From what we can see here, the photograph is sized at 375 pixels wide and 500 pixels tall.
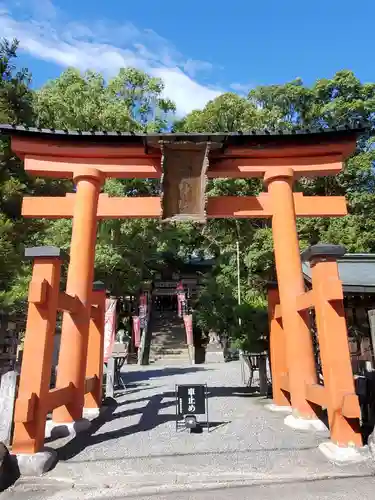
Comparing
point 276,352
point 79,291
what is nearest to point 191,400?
point 276,352

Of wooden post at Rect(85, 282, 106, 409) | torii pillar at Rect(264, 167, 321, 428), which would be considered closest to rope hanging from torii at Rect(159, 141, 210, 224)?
torii pillar at Rect(264, 167, 321, 428)

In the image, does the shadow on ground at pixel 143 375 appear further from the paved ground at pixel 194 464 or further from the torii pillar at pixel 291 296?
the torii pillar at pixel 291 296

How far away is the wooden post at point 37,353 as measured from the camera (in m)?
4.10

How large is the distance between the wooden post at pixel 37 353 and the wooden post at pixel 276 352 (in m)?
4.33

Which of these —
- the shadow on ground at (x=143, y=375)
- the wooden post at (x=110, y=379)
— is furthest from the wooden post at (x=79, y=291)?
the shadow on ground at (x=143, y=375)

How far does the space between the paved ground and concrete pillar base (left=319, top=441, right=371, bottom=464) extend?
0.33ft

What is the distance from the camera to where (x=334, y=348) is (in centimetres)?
446

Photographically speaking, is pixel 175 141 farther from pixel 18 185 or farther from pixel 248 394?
pixel 248 394

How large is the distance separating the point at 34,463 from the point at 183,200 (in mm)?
4490

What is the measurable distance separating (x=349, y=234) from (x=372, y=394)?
14.0 m

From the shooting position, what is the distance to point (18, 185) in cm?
862

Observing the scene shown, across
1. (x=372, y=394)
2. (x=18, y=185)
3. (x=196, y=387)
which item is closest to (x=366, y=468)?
(x=372, y=394)

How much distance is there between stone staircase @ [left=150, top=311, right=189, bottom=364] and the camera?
20.1 m

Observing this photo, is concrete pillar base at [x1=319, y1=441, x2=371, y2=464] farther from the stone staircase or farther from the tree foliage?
the stone staircase
